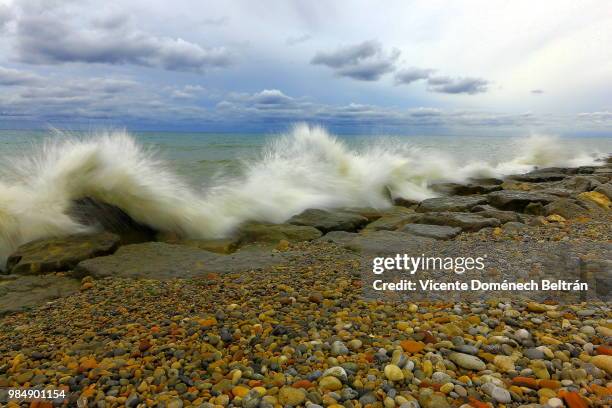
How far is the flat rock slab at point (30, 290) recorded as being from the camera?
3.54m

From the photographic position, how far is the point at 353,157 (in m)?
11.2

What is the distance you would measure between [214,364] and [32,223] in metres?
4.47

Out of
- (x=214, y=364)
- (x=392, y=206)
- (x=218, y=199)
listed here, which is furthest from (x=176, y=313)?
(x=392, y=206)

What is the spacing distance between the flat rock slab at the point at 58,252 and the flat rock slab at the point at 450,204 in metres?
4.80

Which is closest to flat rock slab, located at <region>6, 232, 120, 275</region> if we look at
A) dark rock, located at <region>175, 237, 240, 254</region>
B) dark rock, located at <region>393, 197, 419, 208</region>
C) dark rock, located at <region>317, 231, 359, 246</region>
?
dark rock, located at <region>175, 237, 240, 254</region>

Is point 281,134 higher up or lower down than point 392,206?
higher up

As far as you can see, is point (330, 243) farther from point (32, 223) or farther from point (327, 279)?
point (32, 223)

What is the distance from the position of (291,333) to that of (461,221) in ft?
12.3

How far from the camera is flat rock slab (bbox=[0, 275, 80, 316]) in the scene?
3.54 meters

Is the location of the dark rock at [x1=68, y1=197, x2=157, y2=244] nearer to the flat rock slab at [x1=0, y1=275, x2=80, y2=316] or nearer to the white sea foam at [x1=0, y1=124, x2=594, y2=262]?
the white sea foam at [x1=0, y1=124, x2=594, y2=262]

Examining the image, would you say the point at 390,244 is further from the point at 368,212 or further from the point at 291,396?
the point at 368,212

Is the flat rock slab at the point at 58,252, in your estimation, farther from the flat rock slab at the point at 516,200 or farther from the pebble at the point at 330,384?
the flat rock slab at the point at 516,200

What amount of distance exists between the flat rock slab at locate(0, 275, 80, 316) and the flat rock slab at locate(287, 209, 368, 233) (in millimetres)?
3105

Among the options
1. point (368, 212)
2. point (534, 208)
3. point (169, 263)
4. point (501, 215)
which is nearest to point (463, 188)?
point (534, 208)
